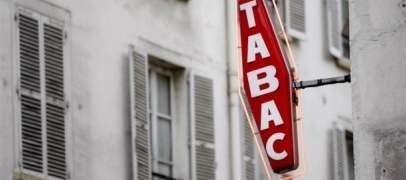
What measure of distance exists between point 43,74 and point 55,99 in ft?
1.14

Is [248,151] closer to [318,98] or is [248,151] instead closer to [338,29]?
[318,98]

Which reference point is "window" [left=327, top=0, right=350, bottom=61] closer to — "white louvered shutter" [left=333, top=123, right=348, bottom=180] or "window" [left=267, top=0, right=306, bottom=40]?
"window" [left=267, top=0, right=306, bottom=40]

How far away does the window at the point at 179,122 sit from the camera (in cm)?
2697

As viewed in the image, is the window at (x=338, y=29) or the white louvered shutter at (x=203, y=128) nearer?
the white louvered shutter at (x=203, y=128)

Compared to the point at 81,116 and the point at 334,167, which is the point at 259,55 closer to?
the point at 81,116

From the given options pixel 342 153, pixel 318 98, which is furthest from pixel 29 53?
pixel 342 153

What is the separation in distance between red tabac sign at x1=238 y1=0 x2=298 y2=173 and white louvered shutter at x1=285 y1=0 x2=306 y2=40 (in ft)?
25.0

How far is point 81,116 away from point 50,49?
90cm

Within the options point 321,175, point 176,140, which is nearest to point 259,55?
point 176,140

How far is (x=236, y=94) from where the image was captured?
28.3 metres

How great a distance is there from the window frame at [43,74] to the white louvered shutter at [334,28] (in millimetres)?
6938

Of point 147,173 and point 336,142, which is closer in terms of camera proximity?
point 147,173

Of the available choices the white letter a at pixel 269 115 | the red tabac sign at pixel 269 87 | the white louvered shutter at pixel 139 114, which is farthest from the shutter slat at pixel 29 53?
the white letter a at pixel 269 115

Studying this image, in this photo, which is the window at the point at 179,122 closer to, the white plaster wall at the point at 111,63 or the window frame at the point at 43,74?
the white plaster wall at the point at 111,63
